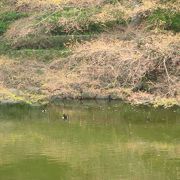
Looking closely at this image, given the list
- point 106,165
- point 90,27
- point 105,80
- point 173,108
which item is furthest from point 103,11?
point 106,165

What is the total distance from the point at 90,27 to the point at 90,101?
5.36 metres

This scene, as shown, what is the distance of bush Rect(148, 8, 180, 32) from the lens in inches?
628

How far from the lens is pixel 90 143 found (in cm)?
1125

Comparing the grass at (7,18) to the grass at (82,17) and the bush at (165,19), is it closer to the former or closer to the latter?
the grass at (82,17)

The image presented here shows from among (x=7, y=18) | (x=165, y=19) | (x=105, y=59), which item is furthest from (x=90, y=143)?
(x=7, y=18)

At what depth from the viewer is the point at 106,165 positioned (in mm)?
9383

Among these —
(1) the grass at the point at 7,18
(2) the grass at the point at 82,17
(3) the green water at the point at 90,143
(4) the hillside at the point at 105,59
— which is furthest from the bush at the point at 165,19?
(1) the grass at the point at 7,18

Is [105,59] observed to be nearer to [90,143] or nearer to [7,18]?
[90,143]

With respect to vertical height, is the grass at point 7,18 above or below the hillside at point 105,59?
below

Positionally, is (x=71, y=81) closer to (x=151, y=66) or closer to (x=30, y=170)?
(x=151, y=66)

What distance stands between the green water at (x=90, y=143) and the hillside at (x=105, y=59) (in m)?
0.50

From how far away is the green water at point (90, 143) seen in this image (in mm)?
9133

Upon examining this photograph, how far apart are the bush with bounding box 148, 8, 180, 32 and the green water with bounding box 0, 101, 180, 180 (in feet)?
8.38

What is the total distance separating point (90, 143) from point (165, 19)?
6728 mm
